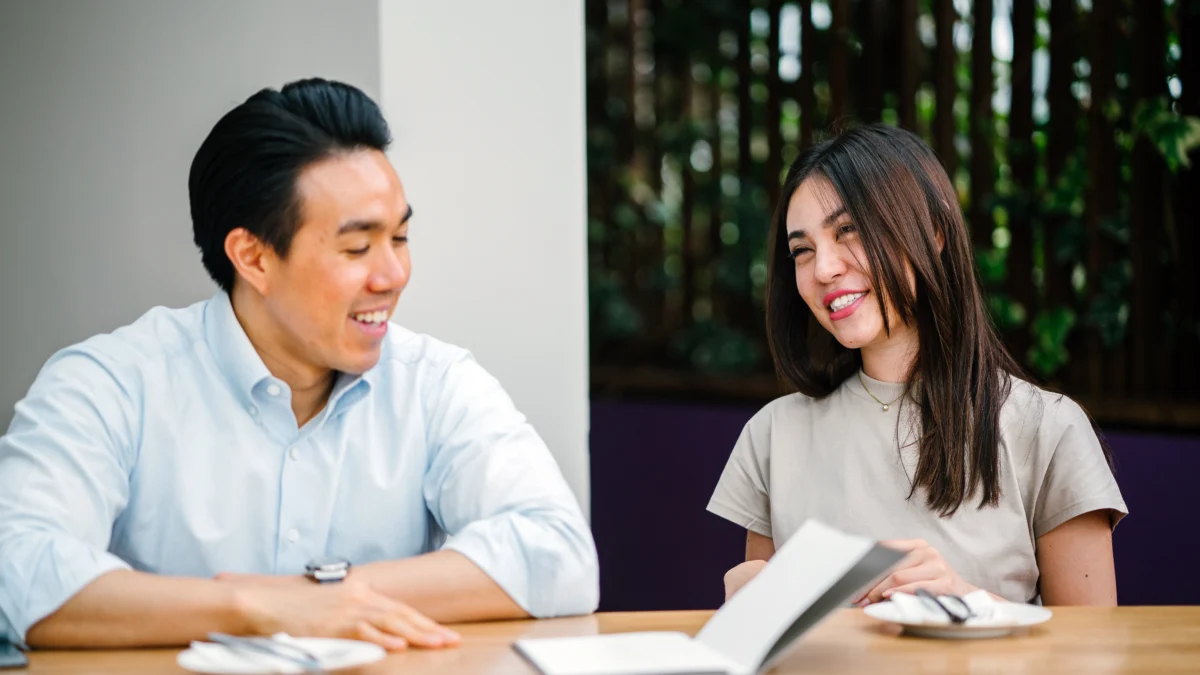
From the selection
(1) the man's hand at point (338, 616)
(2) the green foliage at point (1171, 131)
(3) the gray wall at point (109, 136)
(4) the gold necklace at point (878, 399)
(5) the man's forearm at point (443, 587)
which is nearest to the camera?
(1) the man's hand at point (338, 616)

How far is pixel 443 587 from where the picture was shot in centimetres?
150

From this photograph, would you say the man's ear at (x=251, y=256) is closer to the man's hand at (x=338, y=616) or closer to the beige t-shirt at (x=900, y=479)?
the man's hand at (x=338, y=616)

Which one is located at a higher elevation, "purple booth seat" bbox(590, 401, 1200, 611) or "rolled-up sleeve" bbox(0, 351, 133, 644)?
"rolled-up sleeve" bbox(0, 351, 133, 644)

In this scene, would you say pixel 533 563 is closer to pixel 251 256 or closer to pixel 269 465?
pixel 269 465

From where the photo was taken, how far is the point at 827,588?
120 centimetres

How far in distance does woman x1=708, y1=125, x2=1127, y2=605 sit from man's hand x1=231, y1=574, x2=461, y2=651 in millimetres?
639

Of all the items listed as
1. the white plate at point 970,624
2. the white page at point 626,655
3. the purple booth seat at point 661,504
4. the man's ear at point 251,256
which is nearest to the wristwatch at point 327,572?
the white page at point 626,655

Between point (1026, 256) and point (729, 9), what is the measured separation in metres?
1.74

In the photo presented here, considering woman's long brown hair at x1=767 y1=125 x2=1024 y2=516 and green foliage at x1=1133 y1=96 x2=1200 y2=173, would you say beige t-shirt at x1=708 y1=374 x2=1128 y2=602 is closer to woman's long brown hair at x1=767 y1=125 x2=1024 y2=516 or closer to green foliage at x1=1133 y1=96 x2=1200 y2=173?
woman's long brown hair at x1=767 y1=125 x2=1024 y2=516

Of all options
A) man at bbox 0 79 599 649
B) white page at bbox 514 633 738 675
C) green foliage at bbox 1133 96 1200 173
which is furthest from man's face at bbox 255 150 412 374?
green foliage at bbox 1133 96 1200 173

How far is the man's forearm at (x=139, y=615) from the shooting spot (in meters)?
1.37

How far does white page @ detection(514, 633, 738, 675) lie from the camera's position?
1210 mm

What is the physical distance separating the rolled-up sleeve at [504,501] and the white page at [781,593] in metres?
0.27

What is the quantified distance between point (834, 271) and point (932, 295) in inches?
6.6
